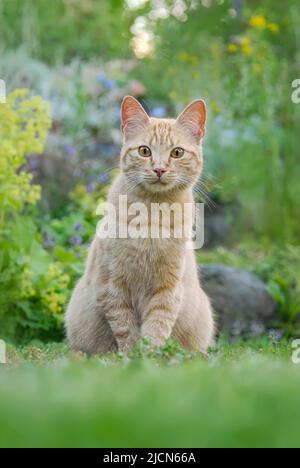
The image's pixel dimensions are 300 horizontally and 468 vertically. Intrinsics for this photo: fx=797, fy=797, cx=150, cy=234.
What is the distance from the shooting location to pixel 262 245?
8.72 metres

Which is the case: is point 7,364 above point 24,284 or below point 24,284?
below

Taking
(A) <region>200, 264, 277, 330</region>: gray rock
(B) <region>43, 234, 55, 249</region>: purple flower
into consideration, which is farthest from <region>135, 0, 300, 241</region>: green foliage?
(B) <region>43, 234, 55, 249</region>: purple flower

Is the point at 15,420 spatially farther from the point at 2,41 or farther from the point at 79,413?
the point at 2,41

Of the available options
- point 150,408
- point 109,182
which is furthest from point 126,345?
point 109,182

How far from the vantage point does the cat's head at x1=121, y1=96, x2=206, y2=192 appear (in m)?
4.34

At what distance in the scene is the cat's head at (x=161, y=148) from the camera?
A: 434cm

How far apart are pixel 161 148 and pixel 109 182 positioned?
3312mm

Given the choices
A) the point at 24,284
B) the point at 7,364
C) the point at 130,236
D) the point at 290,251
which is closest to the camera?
the point at 7,364

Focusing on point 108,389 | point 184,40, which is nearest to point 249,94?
point 184,40

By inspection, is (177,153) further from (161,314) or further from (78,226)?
(78,226)

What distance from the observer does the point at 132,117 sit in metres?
4.52

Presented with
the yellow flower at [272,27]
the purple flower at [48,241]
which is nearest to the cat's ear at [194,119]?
the purple flower at [48,241]
